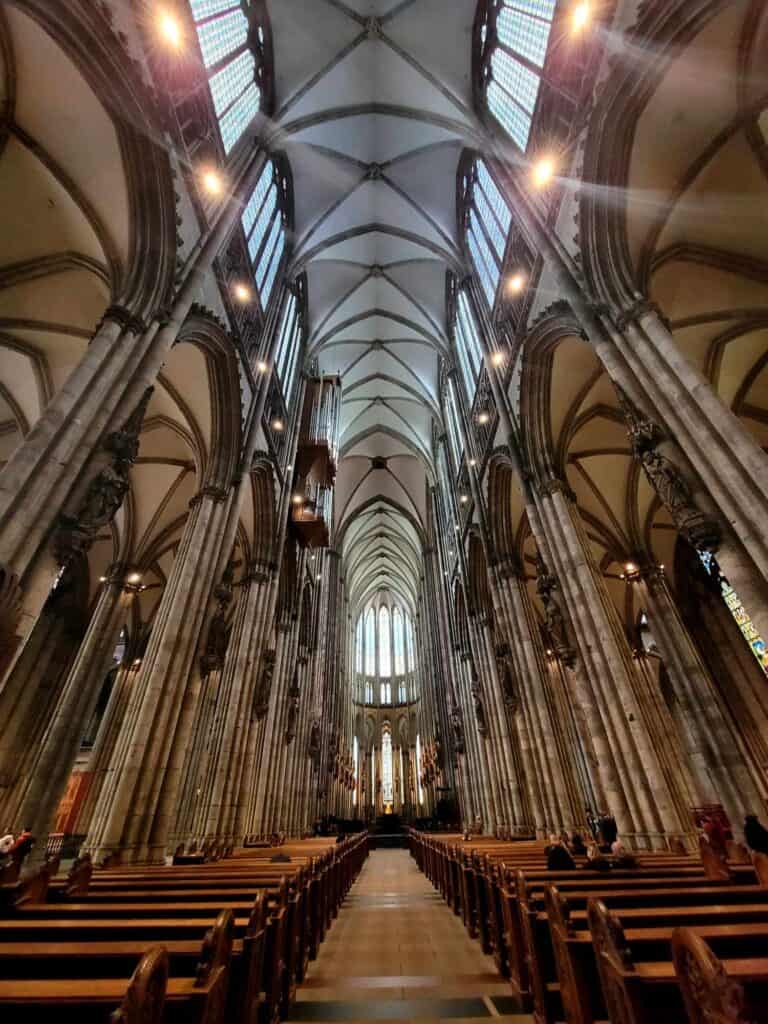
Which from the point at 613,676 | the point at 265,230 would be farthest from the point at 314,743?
the point at 265,230

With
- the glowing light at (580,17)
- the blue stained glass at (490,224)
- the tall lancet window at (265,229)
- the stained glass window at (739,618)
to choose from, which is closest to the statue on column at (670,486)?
the glowing light at (580,17)

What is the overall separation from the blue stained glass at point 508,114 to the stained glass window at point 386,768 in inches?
1528

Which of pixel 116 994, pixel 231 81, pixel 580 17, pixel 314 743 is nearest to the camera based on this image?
pixel 116 994

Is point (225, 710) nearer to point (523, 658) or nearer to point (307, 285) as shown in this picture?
point (523, 658)

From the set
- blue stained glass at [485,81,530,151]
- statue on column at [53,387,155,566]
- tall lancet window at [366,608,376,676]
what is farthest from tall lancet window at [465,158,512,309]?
tall lancet window at [366,608,376,676]

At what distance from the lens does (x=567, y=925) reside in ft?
7.37

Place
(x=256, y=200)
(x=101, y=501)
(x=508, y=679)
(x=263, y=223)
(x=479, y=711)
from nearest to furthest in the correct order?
(x=101, y=501)
(x=508, y=679)
(x=256, y=200)
(x=263, y=223)
(x=479, y=711)

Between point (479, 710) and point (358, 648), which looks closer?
point (479, 710)

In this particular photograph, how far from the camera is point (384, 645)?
143ft

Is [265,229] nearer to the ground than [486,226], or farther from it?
nearer to the ground

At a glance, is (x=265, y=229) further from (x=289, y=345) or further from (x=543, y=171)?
(x=543, y=171)

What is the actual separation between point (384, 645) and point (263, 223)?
37.2 m

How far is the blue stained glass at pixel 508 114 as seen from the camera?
1128cm

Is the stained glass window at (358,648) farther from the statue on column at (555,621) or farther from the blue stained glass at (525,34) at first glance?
the blue stained glass at (525,34)
